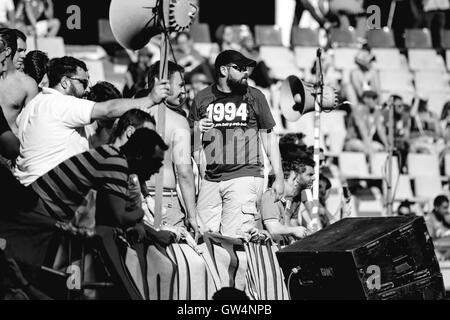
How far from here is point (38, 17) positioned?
15883 millimetres

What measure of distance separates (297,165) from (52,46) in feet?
20.7

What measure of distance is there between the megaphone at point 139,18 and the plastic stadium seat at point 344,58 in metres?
9.62

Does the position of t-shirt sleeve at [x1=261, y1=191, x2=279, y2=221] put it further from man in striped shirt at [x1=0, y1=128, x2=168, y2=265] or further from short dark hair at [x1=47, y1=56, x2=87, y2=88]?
man in striped shirt at [x1=0, y1=128, x2=168, y2=265]

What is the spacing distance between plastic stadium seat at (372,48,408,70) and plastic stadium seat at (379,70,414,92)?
22cm

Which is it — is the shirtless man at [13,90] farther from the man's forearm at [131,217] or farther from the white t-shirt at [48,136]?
the man's forearm at [131,217]

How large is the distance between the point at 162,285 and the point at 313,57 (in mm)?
10560

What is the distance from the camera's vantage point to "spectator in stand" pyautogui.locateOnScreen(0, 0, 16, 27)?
15.4 metres

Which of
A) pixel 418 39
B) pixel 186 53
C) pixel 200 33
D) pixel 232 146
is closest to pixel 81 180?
pixel 232 146

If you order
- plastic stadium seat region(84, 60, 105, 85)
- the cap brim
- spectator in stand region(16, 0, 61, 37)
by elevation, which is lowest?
plastic stadium seat region(84, 60, 105, 85)

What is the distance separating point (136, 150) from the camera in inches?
282

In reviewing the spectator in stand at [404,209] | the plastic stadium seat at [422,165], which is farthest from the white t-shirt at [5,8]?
the plastic stadium seat at [422,165]

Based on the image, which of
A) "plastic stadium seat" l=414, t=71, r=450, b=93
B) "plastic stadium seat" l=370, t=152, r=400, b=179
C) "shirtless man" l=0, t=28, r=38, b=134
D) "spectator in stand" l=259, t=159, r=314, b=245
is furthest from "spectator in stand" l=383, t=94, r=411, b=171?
"shirtless man" l=0, t=28, r=38, b=134

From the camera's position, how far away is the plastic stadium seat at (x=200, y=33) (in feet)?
57.4

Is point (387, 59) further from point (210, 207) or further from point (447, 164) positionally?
point (210, 207)
